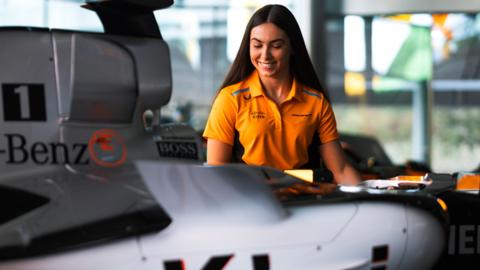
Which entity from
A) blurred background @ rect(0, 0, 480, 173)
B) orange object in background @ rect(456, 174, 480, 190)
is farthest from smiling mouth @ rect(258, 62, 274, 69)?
blurred background @ rect(0, 0, 480, 173)

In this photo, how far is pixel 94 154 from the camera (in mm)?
2500

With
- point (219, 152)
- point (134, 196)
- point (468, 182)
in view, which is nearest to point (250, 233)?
point (134, 196)

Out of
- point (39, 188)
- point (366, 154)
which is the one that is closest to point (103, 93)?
point (39, 188)

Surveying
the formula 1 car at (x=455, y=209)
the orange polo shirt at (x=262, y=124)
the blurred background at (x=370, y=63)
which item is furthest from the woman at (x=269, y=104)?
the blurred background at (x=370, y=63)

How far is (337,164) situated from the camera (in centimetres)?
326

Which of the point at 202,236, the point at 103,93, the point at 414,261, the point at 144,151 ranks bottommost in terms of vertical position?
the point at 414,261

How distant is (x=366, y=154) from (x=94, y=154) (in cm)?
527

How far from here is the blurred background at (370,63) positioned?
11.0 meters

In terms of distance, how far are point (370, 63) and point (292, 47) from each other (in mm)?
8610

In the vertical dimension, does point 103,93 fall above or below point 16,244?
above

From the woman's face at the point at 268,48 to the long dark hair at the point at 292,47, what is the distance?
0.02 meters

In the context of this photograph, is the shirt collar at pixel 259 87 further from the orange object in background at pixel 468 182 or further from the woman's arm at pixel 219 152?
the orange object in background at pixel 468 182

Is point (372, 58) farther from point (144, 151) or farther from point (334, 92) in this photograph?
point (144, 151)

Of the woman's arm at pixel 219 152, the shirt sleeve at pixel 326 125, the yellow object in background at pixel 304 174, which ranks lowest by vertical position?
the yellow object in background at pixel 304 174
